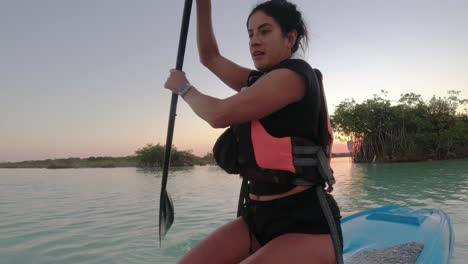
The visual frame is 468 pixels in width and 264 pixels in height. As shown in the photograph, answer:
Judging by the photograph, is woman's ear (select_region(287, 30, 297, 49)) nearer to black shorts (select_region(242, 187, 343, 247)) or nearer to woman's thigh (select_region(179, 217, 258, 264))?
black shorts (select_region(242, 187, 343, 247))

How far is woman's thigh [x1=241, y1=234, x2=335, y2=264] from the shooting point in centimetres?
135

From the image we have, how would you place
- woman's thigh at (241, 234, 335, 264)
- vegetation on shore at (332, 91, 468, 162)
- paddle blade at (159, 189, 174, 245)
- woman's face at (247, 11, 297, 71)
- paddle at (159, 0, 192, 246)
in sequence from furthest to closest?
vegetation on shore at (332, 91, 468, 162)
paddle blade at (159, 189, 174, 245)
paddle at (159, 0, 192, 246)
woman's face at (247, 11, 297, 71)
woman's thigh at (241, 234, 335, 264)

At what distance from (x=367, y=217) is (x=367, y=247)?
1.06 meters

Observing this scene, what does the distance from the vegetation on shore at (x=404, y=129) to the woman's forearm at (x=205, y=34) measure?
3427 centimetres

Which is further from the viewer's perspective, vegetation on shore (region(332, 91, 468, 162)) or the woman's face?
vegetation on shore (region(332, 91, 468, 162))

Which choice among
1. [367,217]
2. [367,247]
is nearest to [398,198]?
[367,217]

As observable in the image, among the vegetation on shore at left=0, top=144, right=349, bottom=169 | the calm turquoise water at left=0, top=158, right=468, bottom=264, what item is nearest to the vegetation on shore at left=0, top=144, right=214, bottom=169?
the vegetation on shore at left=0, top=144, right=349, bottom=169

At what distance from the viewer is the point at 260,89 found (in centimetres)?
137

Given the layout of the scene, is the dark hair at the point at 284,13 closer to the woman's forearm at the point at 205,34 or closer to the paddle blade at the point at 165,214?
the woman's forearm at the point at 205,34

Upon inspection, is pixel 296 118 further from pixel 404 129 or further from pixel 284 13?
pixel 404 129

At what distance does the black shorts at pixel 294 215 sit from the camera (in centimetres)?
143

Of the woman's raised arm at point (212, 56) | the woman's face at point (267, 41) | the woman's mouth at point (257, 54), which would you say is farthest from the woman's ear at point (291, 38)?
the woman's raised arm at point (212, 56)

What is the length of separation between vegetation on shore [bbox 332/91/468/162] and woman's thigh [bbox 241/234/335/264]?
1363 inches

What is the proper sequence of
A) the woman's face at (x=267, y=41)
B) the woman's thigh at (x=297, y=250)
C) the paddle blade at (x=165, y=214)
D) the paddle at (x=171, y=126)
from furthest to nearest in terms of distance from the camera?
the paddle blade at (x=165, y=214) → the paddle at (x=171, y=126) → the woman's face at (x=267, y=41) → the woman's thigh at (x=297, y=250)
